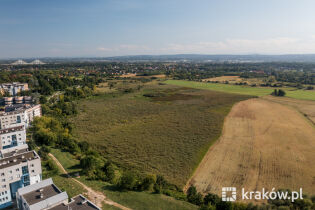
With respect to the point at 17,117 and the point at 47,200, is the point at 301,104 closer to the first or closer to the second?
the point at 47,200

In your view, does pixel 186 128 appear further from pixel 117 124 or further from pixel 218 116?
pixel 117 124

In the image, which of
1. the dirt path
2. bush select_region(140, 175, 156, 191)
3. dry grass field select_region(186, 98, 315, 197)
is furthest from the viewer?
dry grass field select_region(186, 98, 315, 197)

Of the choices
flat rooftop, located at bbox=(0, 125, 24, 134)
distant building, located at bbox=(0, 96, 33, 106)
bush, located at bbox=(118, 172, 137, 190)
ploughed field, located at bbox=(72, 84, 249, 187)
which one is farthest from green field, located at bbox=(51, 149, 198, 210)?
distant building, located at bbox=(0, 96, 33, 106)

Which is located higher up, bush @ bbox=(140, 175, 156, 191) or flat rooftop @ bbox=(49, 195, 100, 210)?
flat rooftop @ bbox=(49, 195, 100, 210)

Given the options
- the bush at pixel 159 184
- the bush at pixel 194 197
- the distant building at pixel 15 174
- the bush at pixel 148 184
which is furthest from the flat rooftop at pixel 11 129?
the bush at pixel 194 197

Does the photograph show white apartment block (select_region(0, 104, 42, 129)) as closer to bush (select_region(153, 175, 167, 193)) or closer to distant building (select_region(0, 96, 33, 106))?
distant building (select_region(0, 96, 33, 106))

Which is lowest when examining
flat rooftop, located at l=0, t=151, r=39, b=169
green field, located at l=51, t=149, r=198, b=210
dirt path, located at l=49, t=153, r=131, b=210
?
green field, located at l=51, t=149, r=198, b=210

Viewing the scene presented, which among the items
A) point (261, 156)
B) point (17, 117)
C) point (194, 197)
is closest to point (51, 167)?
point (194, 197)
